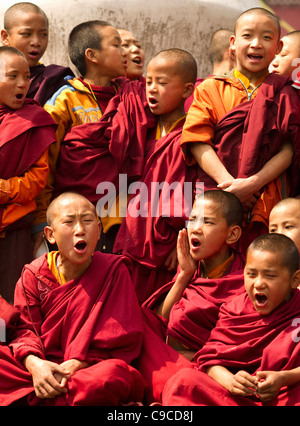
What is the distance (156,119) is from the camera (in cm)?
612

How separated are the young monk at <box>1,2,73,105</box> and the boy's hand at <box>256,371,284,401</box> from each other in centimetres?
260

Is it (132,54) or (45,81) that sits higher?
(132,54)

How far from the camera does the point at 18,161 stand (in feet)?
19.0

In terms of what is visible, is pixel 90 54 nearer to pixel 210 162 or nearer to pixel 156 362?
pixel 210 162

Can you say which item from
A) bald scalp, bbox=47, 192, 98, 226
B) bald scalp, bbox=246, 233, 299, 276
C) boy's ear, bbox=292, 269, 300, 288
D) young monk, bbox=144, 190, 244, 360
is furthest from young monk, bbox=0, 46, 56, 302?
boy's ear, bbox=292, 269, 300, 288

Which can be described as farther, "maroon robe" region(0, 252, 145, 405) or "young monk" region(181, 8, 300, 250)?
"young monk" region(181, 8, 300, 250)

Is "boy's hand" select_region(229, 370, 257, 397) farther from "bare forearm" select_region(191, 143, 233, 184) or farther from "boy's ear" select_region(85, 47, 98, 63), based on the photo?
"boy's ear" select_region(85, 47, 98, 63)

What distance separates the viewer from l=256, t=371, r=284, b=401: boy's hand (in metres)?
4.54

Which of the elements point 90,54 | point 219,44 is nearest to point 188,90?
point 90,54

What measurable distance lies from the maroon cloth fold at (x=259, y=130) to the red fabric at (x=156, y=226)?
18cm

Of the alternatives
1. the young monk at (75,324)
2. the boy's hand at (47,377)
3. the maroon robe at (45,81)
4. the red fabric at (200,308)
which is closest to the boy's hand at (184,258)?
the red fabric at (200,308)

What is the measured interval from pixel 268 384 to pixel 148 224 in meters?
1.51

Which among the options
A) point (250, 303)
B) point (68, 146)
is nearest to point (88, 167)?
point (68, 146)

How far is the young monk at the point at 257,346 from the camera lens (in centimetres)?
461
